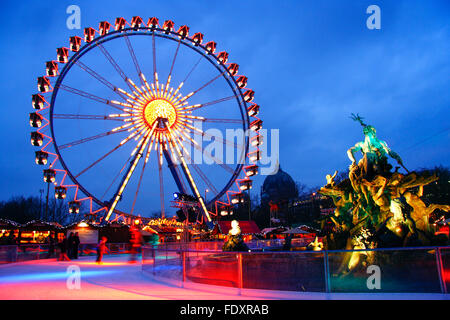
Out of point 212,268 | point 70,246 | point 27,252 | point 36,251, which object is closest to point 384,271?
point 212,268

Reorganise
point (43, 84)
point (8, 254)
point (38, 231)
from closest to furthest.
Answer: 1. point (8, 254)
2. point (43, 84)
3. point (38, 231)

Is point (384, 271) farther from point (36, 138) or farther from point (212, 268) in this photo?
point (36, 138)

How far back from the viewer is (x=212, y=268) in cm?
1010

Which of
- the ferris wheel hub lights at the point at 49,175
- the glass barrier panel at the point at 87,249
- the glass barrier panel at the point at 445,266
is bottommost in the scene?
the glass barrier panel at the point at 87,249

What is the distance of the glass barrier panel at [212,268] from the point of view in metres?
9.25

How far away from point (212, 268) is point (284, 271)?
7.10 feet

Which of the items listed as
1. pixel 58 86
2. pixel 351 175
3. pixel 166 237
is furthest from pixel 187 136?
pixel 351 175

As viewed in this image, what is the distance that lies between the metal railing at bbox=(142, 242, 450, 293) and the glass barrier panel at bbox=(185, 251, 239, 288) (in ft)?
0.08

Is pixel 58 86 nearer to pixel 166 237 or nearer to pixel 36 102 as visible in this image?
pixel 36 102

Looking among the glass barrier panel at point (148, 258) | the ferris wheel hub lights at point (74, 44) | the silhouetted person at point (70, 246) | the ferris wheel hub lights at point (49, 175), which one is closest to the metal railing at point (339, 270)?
the glass barrier panel at point (148, 258)

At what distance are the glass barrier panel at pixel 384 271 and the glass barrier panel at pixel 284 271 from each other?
0.34 meters

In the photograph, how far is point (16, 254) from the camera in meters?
20.0

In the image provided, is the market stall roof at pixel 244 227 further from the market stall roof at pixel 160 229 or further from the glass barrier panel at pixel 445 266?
the glass barrier panel at pixel 445 266
